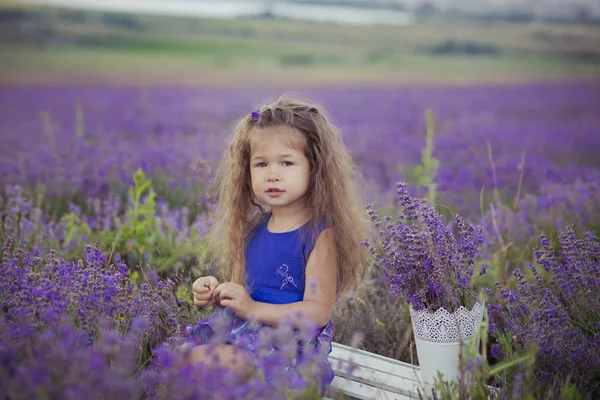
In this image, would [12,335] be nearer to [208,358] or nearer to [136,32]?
[208,358]

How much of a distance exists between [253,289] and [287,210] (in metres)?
0.32

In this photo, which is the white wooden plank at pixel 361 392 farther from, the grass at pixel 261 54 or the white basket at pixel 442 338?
the grass at pixel 261 54

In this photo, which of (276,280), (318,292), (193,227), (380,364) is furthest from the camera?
(193,227)

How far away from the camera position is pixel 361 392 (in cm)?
233

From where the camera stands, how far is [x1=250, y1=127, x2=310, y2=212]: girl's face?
2.32 m

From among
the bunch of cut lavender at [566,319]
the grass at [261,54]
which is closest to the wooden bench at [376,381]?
the bunch of cut lavender at [566,319]

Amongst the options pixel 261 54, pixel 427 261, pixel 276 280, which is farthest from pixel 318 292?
pixel 261 54

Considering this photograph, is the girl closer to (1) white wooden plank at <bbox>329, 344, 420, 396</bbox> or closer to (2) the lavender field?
(1) white wooden plank at <bbox>329, 344, 420, 396</bbox>

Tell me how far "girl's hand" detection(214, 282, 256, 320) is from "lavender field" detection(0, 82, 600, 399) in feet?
0.99

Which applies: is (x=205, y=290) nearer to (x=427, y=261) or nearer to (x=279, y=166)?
(x=279, y=166)

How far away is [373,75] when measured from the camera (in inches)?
714

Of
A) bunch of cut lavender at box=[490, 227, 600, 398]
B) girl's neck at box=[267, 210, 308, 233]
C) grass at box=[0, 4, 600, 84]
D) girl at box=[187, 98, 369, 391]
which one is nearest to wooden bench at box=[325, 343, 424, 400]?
girl at box=[187, 98, 369, 391]

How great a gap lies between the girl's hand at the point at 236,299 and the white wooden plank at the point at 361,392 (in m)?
0.41

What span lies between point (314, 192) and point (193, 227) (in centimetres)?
125
